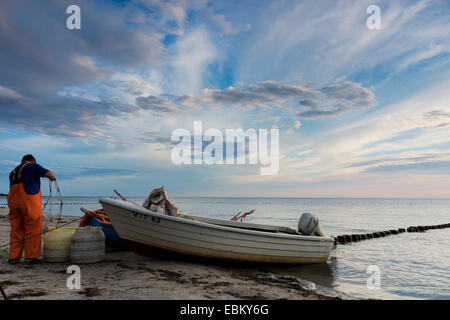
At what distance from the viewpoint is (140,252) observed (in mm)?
7902

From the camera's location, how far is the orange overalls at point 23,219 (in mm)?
6469

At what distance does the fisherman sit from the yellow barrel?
0.24m

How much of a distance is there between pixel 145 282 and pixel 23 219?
347 centimetres

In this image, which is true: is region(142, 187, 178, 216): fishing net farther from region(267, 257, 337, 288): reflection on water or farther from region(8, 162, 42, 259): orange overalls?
region(267, 257, 337, 288): reflection on water

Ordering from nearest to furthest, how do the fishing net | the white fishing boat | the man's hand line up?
the man's hand < the white fishing boat < the fishing net

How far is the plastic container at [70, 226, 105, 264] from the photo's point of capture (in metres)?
6.71

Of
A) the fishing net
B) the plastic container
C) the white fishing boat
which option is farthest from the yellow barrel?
the fishing net

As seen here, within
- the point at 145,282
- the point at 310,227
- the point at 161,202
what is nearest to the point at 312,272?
the point at 310,227

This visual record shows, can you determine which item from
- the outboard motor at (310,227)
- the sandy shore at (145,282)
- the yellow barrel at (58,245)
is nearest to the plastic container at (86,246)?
the sandy shore at (145,282)

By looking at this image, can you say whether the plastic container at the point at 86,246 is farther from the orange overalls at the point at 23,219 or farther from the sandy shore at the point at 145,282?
the orange overalls at the point at 23,219
